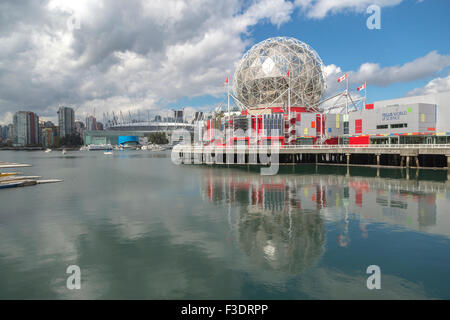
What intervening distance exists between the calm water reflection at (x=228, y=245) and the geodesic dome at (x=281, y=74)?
54566mm

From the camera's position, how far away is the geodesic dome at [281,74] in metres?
76.9

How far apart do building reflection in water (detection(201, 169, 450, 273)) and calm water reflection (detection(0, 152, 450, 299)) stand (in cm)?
8

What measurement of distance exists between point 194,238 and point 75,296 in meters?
6.65

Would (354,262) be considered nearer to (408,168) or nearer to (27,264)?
(27,264)

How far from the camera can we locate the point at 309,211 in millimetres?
21750

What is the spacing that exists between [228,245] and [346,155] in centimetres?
4965

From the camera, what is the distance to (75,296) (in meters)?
10.1
